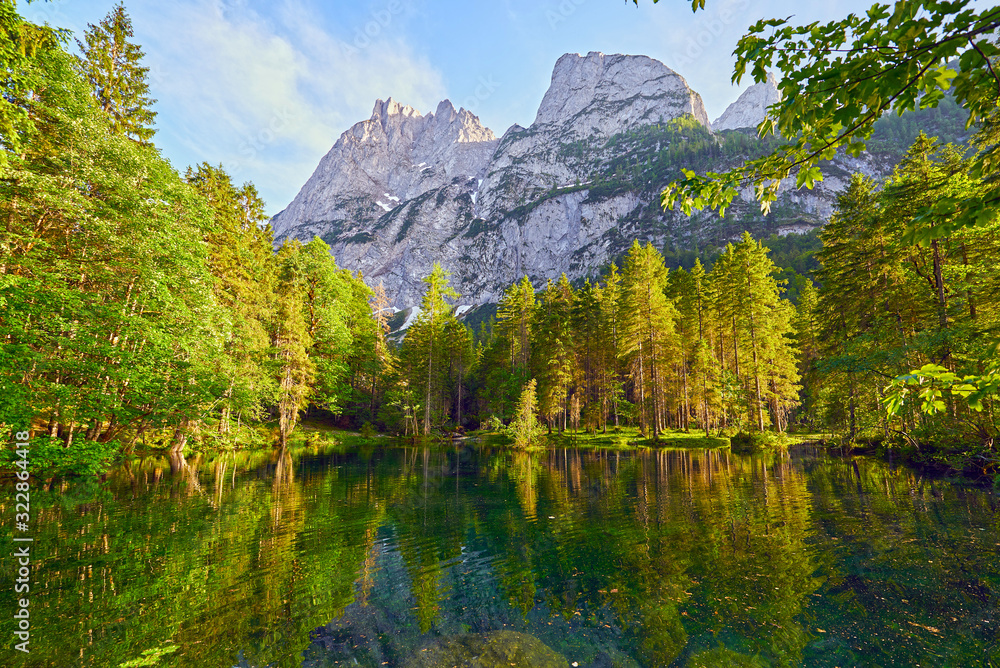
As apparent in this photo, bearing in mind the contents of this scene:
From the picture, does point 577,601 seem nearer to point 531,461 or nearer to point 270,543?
point 270,543

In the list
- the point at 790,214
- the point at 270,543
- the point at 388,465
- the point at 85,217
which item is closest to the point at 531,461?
the point at 388,465

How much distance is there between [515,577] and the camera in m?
8.14

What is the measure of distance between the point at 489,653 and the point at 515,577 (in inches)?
106

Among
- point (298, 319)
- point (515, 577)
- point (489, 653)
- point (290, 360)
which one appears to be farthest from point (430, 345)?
point (489, 653)

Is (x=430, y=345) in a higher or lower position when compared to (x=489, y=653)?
higher

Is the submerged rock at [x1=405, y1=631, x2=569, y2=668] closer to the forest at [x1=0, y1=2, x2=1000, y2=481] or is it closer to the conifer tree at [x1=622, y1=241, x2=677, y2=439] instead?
the forest at [x1=0, y1=2, x2=1000, y2=481]

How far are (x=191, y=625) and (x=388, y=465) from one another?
20345 mm

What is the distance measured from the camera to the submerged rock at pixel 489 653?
5.29 m

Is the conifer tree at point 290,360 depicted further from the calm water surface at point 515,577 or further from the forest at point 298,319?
the calm water surface at point 515,577

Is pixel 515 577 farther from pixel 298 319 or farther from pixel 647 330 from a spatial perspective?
pixel 298 319

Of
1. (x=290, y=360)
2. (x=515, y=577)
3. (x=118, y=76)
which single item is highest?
(x=118, y=76)

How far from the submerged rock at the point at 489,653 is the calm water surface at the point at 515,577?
0.04 m

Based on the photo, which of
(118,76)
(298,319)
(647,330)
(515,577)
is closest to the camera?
(515,577)

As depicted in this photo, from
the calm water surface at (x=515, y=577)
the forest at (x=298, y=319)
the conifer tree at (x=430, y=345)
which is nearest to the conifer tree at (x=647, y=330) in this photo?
the forest at (x=298, y=319)
